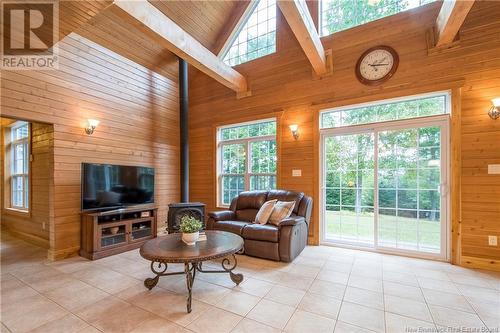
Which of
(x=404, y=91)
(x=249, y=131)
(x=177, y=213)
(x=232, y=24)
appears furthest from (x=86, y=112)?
(x=404, y=91)

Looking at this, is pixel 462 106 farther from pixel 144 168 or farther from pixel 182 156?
pixel 144 168

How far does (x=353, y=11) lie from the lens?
12.7ft

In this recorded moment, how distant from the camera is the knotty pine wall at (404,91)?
2.93 m

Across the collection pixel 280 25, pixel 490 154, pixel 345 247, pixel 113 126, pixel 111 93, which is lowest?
pixel 345 247

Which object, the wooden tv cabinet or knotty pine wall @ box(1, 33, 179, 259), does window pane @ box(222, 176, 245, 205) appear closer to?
knotty pine wall @ box(1, 33, 179, 259)

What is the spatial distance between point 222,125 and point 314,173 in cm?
230

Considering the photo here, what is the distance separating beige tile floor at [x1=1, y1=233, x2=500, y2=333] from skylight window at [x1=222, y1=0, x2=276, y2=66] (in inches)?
160

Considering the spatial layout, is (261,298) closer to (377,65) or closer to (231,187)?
(231,187)

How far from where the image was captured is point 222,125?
5094 millimetres

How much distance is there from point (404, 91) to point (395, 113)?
332mm

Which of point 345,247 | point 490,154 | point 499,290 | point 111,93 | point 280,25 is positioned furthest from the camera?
point 280,25

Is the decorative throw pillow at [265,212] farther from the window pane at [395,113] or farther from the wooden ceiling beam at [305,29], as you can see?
the wooden ceiling beam at [305,29]

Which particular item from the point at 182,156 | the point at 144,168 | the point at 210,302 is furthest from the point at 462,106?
the point at 144,168

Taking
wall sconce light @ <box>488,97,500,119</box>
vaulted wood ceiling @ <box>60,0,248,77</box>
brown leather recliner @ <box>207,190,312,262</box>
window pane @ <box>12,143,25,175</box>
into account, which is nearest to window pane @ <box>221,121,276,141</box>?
brown leather recliner @ <box>207,190,312,262</box>
